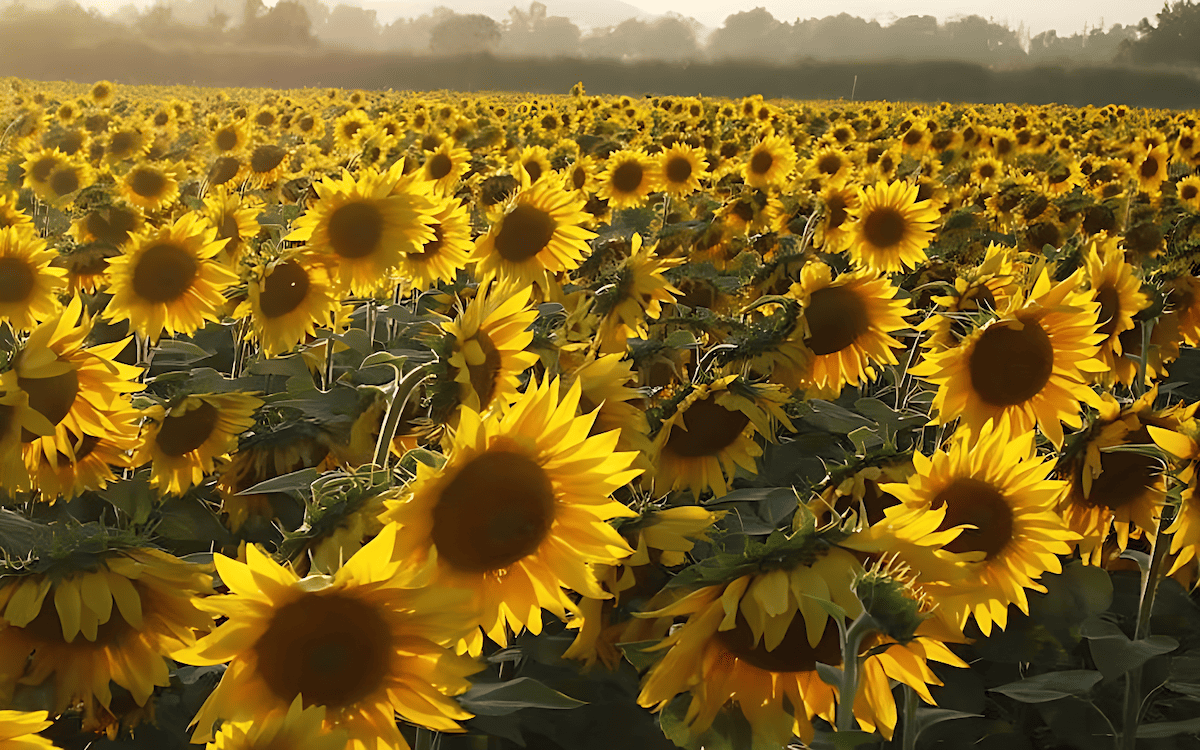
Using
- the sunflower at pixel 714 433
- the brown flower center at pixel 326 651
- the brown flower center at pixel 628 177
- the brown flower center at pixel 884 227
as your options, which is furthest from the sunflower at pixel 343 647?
the brown flower center at pixel 628 177

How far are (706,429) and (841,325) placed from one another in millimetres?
873

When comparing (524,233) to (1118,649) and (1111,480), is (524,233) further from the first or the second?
(1118,649)

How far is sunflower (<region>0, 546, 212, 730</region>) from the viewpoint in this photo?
60.1 inches

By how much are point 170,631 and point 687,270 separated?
369cm

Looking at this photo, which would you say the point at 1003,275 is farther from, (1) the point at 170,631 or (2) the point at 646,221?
(2) the point at 646,221

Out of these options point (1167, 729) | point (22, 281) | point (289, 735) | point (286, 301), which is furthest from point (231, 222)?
point (1167, 729)

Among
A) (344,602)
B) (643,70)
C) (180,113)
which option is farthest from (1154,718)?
(643,70)

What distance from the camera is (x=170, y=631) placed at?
1.62 m

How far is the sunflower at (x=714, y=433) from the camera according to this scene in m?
2.36

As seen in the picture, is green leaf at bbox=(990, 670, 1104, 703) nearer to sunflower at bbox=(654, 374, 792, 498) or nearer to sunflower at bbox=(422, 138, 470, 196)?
sunflower at bbox=(654, 374, 792, 498)

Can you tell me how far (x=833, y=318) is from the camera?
9.93 feet

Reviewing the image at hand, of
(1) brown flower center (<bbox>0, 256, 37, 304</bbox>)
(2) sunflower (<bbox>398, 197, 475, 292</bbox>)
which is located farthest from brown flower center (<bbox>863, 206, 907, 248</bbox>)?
(1) brown flower center (<bbox>0, 256, 37, 304</bbox>)

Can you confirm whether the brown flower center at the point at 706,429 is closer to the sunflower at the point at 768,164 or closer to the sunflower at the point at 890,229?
the sunflower at the point at 890,229

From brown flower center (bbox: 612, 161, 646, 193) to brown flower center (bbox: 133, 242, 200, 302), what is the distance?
3859mm
